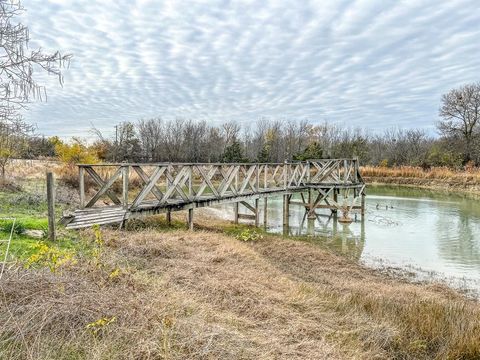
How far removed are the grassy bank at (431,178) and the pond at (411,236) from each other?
30.7 ft

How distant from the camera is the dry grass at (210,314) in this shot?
122 inches

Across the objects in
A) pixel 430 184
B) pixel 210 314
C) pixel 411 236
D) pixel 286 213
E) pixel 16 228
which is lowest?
pixel 411 236

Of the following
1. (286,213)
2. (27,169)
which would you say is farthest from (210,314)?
(27,169)

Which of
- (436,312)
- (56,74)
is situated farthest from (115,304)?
(436,312)

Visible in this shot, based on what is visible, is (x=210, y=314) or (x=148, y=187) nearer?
(x=210, y=314)

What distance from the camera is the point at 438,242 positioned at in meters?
12.4

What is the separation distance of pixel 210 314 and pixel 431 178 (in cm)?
3443

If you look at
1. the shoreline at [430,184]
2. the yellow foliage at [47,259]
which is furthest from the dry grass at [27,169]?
the shoreline at [430,184]

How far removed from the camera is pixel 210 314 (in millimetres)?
4023

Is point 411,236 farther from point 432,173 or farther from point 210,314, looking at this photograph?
point 432,173

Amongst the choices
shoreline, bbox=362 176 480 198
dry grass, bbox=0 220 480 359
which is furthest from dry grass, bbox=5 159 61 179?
shoreline, bbox=362 176 480 198

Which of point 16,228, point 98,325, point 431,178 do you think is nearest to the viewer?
point 98,325

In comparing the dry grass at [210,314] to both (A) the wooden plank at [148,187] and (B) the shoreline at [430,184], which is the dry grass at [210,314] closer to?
(A) the wooden plank at [148,187]

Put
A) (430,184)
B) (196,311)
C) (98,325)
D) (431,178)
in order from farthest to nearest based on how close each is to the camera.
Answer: (431,178) < (430,184) < (196,311) < (98,325)
